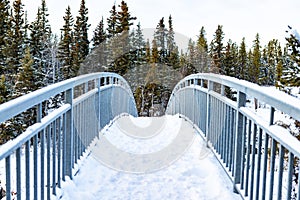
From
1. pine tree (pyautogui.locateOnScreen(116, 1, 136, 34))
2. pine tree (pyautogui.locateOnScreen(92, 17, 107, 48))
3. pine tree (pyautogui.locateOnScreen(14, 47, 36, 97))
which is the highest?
pine tree (pyautogui.locateOnScreen(116, 1, 136, 34))

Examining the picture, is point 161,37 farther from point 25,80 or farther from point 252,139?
point 252,139

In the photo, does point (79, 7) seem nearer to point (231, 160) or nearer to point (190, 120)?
point (190, 120)

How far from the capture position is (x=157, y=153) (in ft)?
→ 18.2

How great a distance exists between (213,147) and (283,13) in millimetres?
20676

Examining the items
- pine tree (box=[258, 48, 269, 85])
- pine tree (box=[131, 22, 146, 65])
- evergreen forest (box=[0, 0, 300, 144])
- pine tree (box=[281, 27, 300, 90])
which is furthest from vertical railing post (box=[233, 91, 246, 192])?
pine tree (box=[258, 48, 269, 85])

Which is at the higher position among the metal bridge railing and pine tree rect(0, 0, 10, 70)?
pine tree rect(0, 0, 10, 70)

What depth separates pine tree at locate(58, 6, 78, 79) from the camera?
43.4 metres

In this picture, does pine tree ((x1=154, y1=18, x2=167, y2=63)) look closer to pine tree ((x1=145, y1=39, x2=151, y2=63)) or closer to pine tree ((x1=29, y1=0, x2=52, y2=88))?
pine tree ((x1=145, y1=39, x2=151, y2=63))

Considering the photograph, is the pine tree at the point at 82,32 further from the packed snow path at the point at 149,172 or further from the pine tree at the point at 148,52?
the packed snow path at the point at 149,172

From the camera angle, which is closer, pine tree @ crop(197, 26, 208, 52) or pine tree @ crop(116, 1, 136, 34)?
pine tree @ crop(116, 1, 136, 34)

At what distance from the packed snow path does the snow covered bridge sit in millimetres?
11

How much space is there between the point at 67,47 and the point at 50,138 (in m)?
43.0

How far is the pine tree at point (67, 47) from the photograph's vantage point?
43375mm

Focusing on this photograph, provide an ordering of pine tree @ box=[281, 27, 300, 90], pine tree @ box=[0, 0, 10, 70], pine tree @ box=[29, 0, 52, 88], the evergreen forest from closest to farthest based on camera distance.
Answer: pine tree @ box=[281, 27, 300, 90]
pine tree @ box=[0, 0, 10, 70]
the evergreen forest
pine tree @ box=[29, 0, 52, 88]
